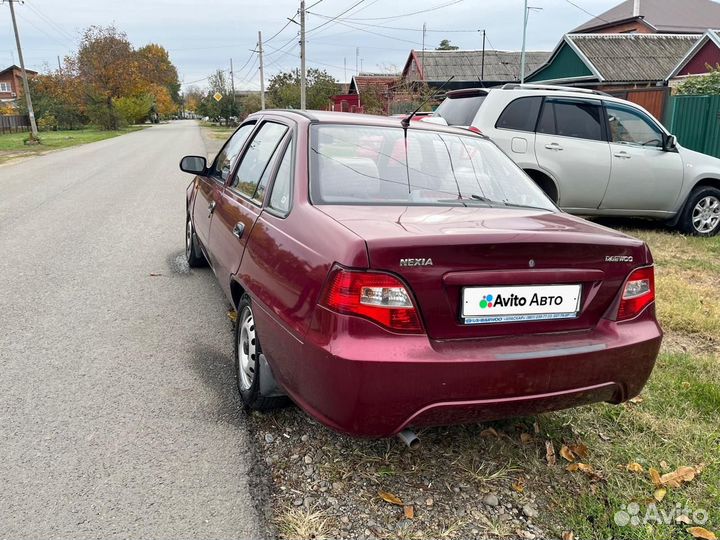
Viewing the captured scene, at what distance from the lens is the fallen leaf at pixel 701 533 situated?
7.96 ft

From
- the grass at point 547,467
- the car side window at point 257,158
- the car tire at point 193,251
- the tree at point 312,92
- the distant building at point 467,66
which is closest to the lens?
the grass at point 547,467

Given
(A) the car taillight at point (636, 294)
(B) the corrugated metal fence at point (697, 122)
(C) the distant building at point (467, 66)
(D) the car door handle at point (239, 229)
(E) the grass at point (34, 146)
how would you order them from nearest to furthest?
(A) the car taillight at point (636, 294), (D) the car door handle at point (239, 229), (B) the corrugated metal fence at point (697, 122), (E) the grass at point (34, 146), (C) the distant building at point (467, 66)

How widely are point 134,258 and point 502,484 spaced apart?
5.15m

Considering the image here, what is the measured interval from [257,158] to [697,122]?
38.4 ft

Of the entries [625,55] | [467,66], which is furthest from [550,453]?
[467,66]

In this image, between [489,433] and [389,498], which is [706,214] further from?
[389,498]

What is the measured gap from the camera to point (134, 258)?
6617 mm

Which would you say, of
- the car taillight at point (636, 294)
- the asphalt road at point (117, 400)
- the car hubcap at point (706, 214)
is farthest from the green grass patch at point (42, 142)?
the car taillight at point (636, 294)

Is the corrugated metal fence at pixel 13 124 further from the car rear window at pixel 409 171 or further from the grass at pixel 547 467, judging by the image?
the grass at pixel 547 467

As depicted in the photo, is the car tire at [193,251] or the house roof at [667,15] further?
the house roof at [667,15]

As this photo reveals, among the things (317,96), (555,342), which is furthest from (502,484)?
(317,96)

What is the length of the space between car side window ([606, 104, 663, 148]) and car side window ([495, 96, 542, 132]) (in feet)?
3.46

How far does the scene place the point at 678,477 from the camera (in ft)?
9.14

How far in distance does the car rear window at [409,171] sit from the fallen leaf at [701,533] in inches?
67.8
